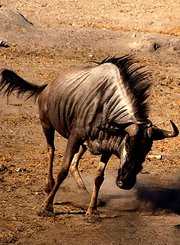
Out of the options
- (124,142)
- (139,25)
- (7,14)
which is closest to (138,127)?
(124,142)

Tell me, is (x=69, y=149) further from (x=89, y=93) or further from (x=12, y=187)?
(x=12, y=187)

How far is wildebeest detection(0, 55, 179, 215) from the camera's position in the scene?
826 cm

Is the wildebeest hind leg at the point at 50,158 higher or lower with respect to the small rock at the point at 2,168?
higher

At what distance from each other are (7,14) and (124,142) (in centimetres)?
1343

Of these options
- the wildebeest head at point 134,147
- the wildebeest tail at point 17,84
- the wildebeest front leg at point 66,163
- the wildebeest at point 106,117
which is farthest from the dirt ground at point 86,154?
the wildebeest tail at point 17,84

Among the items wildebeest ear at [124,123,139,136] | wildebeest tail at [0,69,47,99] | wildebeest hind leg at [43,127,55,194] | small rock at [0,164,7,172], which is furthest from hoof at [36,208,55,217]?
small rock at [0,164,7,172]

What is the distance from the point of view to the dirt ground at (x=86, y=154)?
332 inches

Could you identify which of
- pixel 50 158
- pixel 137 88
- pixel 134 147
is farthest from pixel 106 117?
pixel 50 158

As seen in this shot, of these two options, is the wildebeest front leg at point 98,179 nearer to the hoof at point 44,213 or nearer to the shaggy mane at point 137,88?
the hoof at point 44,213

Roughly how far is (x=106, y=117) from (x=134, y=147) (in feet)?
2.27

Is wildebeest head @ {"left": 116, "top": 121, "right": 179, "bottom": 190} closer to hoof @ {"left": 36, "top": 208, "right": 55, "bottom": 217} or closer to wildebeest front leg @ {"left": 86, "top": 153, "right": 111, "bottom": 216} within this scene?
wildebeest front leg @ {"left": 86, "top": 153, "right": 111, "bottom": 216}

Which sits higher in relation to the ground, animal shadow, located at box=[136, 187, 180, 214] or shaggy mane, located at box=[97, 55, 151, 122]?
shaggy mane, located at box=[97, 55, 151, 122]

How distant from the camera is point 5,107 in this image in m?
14.6

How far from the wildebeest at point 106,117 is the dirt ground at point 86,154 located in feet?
1.76
